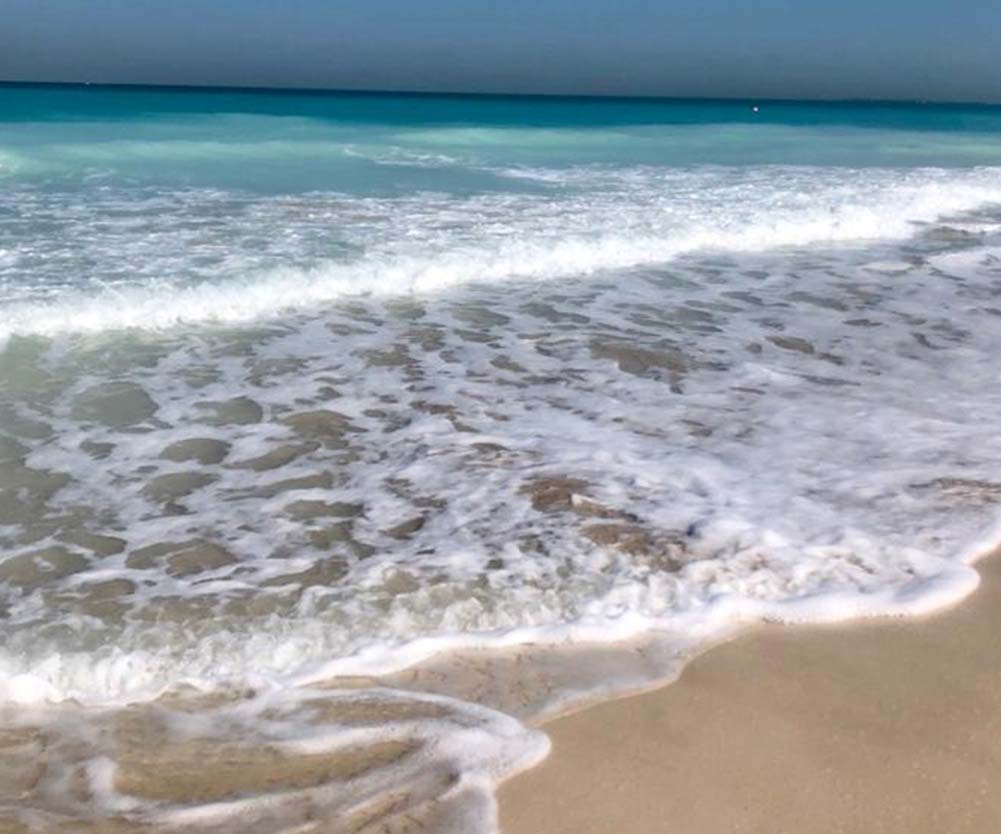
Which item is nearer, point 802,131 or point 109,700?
point 109,700

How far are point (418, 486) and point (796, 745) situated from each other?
81.1 inches

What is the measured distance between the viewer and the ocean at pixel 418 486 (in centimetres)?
289

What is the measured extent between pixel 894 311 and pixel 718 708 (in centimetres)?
540

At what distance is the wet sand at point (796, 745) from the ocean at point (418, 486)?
120 millimetres

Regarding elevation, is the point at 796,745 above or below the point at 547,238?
below

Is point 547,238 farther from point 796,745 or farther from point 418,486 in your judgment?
point 796,745

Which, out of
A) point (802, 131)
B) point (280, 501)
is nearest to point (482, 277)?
point (280, 501)

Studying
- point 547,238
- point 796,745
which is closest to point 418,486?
point 796,745

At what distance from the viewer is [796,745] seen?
2.81 metres

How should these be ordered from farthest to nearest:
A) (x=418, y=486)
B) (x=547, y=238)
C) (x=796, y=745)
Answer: (x=547, y=238) → (x=418, y=486) → (x=796, y=745)

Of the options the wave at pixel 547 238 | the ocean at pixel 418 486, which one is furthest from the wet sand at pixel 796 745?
the wave at pixel 547 238

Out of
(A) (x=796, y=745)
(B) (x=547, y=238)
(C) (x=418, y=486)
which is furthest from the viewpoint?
(B) (x=547, y=238)

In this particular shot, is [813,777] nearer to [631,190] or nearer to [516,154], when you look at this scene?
[631,190]

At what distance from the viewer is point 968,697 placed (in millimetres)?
3043
